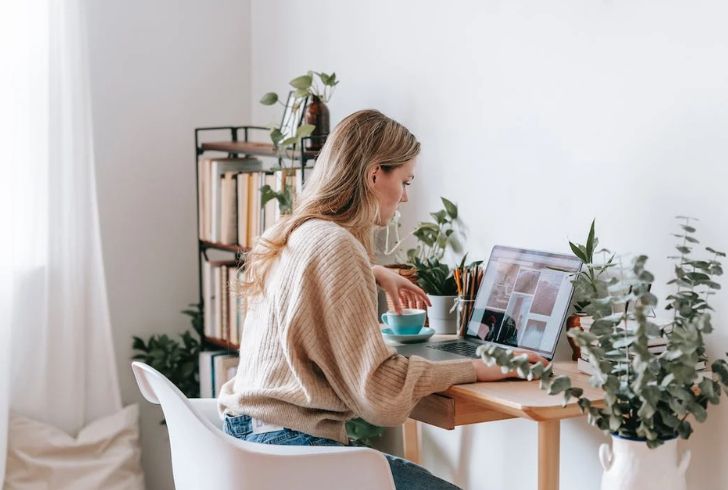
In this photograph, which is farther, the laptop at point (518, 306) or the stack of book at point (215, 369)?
the stack of book at point (215, 369)

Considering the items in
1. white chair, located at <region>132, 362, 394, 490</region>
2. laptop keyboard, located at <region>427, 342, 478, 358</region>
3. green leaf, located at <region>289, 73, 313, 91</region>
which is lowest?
white chair, located at <region>132, 362, 394, 490</region>

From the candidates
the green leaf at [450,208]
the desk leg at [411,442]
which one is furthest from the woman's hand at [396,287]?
the desk leg at [411,442]

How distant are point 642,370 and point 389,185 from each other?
750 millimetres

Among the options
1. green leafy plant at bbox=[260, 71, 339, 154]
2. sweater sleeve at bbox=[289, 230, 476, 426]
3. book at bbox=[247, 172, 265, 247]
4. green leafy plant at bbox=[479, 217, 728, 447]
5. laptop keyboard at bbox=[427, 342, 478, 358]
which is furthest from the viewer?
book at bbox=[247, 172, 265, 247]

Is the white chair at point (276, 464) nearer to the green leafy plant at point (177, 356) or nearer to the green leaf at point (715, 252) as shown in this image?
the green leaf at point (715, 252)

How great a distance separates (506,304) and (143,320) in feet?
5.25

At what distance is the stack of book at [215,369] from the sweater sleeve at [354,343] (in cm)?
133

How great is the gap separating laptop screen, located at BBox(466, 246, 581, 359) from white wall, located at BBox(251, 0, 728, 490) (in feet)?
0.36

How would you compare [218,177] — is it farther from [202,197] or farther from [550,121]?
[550,121]

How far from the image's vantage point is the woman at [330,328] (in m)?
1.95

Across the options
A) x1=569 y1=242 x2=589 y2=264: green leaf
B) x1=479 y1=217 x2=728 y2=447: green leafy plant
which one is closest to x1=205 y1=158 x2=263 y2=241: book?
x1=569 y1=242 x2=589 y2=264: green leaf

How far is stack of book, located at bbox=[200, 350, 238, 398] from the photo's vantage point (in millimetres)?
3277

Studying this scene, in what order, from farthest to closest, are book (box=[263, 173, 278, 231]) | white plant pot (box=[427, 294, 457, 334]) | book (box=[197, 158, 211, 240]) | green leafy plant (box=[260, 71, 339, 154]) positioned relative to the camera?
1. book (box=[197, 158, 211, 240])
2. book (box=[263, 173, 278, 231])
3. green leafy plant (box=[260, 71, 339, 154])
4. white plant pot (box=[427, 294, 457, 334])

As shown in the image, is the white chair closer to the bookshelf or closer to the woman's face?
the woman's face
